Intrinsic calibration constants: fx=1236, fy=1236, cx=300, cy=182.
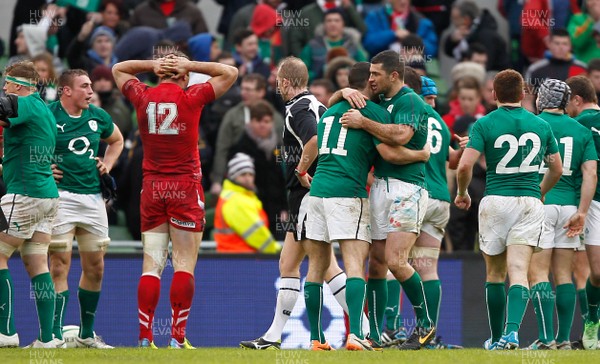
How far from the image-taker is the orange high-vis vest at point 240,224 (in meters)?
15.1

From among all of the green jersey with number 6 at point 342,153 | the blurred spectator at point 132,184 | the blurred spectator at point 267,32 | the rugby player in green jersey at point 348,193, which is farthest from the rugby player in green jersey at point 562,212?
the blurred spectator at point 267,32

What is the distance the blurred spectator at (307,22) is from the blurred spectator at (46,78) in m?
3.75

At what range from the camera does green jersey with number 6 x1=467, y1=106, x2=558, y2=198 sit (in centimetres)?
1120

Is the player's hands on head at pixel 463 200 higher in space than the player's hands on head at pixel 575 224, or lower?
higher

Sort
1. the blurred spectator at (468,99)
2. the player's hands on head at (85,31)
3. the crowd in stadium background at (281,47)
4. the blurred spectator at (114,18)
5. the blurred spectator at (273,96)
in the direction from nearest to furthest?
the crowd in stadium background at (281,47), the blurred spectator at (468,99), the blurred spectator at (273,96), the player's hands on head at (85,31), the blurred spectator at (114,18)

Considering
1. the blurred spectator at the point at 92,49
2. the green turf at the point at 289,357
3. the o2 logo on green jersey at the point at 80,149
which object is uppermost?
the blurred spectator at the point at 92,49

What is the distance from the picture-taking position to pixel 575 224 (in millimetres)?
12094

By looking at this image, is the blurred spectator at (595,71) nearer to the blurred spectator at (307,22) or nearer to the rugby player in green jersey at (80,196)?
the blurred spectator at (307,22)

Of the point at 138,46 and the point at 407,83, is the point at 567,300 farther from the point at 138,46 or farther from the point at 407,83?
the point at 138,46

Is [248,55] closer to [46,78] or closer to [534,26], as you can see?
[46,78]

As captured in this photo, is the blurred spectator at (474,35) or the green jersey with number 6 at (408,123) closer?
the green jersey with number 6 at (408,123)

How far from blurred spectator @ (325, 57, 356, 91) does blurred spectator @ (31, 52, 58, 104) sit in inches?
150

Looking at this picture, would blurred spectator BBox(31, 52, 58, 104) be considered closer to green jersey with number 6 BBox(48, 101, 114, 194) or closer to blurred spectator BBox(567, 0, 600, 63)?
green jersey with number 6 BBox(48, 101, 114, 194)

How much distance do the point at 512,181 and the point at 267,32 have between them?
844cm
